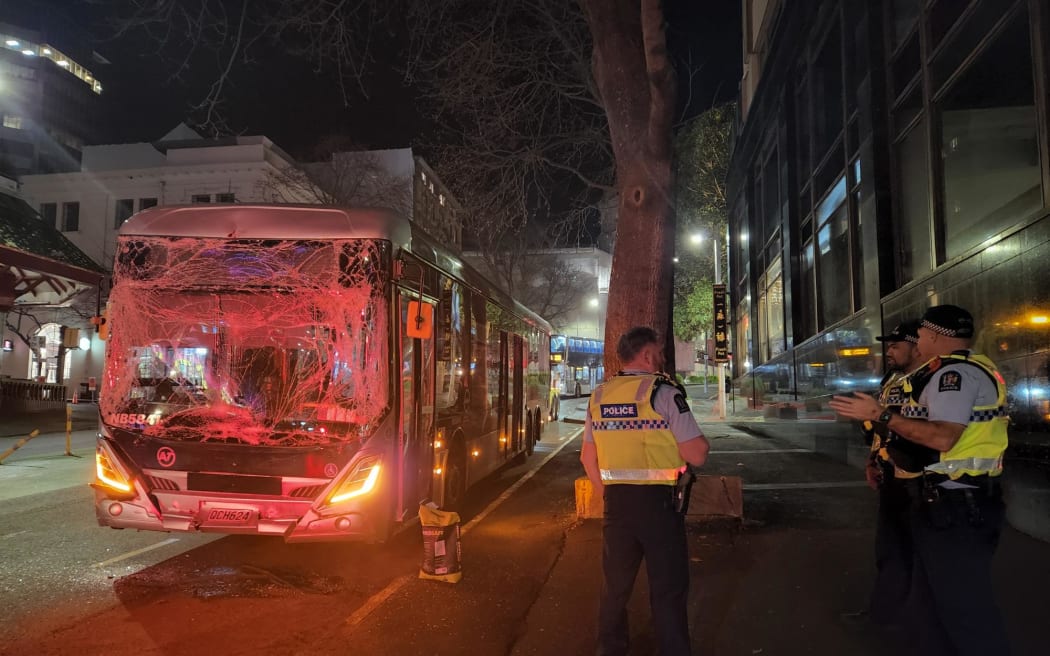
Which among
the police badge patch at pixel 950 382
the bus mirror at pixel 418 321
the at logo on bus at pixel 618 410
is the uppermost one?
the bus mirror at pixel 418 321

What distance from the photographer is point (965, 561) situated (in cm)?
319

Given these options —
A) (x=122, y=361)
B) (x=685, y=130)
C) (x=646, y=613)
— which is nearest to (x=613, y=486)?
(x=646, y=613)

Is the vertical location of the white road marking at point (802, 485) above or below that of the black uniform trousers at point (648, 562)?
below

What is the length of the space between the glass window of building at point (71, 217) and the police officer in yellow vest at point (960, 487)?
152 feet

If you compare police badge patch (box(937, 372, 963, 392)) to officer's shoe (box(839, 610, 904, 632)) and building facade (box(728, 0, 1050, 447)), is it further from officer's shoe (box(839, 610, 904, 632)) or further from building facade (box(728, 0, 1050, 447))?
building facade (box(728, 0, 1050, 447))

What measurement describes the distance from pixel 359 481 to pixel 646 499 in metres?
2.80

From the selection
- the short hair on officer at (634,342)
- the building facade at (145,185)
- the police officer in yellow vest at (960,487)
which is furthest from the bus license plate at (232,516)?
the building facade at (145,185)

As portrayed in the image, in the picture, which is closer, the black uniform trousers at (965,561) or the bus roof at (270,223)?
the black uniform trousers at (965,561)

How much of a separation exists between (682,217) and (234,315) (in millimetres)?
28101

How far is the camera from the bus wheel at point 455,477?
→ 745cm

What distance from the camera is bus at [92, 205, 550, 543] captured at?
5.30m

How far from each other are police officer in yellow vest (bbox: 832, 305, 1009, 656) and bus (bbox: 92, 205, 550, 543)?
3578mm

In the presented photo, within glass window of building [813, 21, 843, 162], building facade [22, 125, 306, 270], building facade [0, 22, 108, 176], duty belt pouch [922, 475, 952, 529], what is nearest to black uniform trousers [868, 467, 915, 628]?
duty belt pouch [922, 475, 952, 529]

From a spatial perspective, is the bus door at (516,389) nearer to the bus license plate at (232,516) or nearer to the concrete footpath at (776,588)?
the concrete footpath at (776,588)
